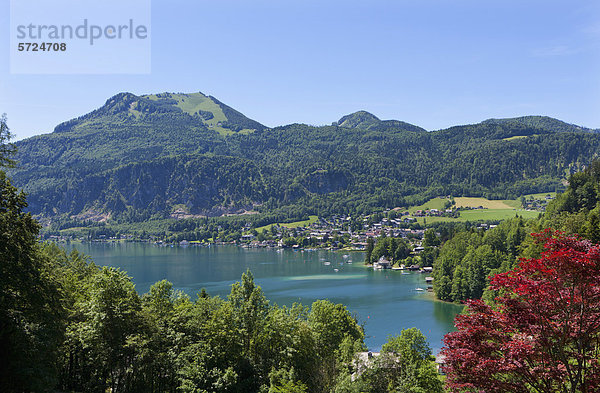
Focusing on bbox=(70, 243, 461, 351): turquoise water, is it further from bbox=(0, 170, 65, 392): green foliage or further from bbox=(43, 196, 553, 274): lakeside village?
bbox=(0, 170, 65, 392): green foliage

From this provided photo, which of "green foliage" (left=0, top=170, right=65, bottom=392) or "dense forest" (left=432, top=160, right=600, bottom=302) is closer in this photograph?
"green foliage" (left=0, top=170, right=65, bottom=392)

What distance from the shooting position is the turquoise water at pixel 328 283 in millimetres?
53438

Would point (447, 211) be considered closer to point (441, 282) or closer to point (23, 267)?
point (441, 282)

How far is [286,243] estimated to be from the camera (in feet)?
545

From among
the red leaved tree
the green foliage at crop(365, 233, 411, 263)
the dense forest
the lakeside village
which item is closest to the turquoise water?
the dense forest

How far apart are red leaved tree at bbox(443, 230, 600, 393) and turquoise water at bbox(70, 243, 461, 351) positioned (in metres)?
33.1

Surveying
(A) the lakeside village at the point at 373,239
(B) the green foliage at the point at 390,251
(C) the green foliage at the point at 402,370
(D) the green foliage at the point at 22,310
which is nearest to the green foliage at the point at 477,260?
(A) the lakeside village at the point at 373,239

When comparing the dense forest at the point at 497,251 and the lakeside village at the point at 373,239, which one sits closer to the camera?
the dense forest at the point at 497,251

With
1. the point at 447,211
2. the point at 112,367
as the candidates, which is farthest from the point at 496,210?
the point at 112,367

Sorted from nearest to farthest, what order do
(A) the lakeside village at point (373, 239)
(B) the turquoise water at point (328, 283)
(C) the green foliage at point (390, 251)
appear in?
1. (B) the turquoise water at point (328, 283)
2. (A) the lakeside village at point (373, 239)
3. (C) the green foliage at point (390, 251)

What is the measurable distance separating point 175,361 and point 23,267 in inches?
316

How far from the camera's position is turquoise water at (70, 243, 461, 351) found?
175ft

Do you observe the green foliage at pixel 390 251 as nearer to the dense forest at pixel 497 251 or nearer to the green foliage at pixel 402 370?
the dense forest at pixel 497 251

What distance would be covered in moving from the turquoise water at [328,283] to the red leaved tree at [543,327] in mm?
33073
